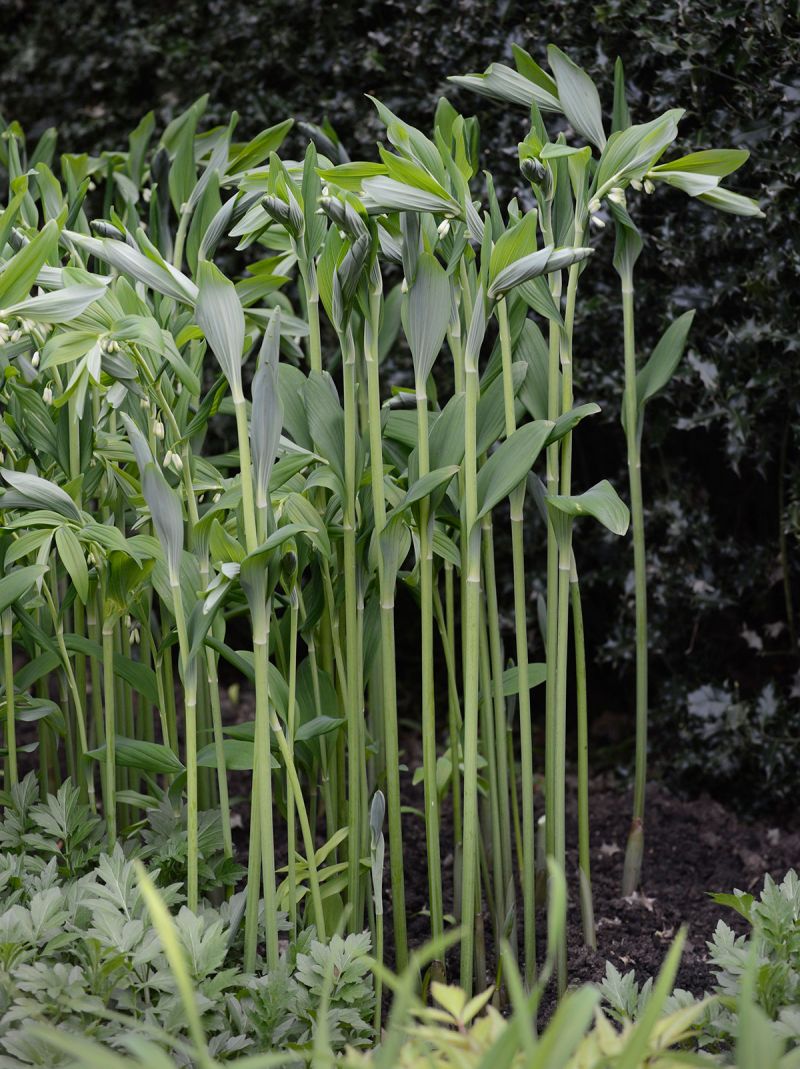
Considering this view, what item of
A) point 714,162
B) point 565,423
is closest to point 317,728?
Answer: point 565,423

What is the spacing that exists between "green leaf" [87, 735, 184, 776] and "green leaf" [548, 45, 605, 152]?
0.98 metres

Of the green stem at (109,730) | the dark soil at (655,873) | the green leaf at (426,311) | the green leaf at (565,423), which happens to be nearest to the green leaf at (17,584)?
the green stem at (109,730)

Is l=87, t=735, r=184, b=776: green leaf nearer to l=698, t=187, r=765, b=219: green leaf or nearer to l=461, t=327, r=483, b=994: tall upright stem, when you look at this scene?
l=461, t=327, r=483, b=994: tall upright stem

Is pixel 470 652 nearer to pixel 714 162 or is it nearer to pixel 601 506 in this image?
pixel 601 506

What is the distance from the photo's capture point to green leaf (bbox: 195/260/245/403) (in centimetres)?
109

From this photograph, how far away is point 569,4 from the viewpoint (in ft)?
6.39

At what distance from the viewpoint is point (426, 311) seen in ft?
3.94

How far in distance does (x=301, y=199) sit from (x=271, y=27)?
136 cm

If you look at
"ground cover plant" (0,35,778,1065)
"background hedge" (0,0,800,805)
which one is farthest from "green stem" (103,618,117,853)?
"background hedge" (0,0,800,805)

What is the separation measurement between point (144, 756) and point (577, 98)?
3.43 feet

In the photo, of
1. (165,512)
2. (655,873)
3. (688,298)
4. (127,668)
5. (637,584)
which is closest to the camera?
(165,512)

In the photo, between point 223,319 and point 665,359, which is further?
point 665,359

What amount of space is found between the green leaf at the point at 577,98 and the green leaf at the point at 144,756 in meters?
0.98

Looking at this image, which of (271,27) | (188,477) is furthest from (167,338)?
(271,27)
